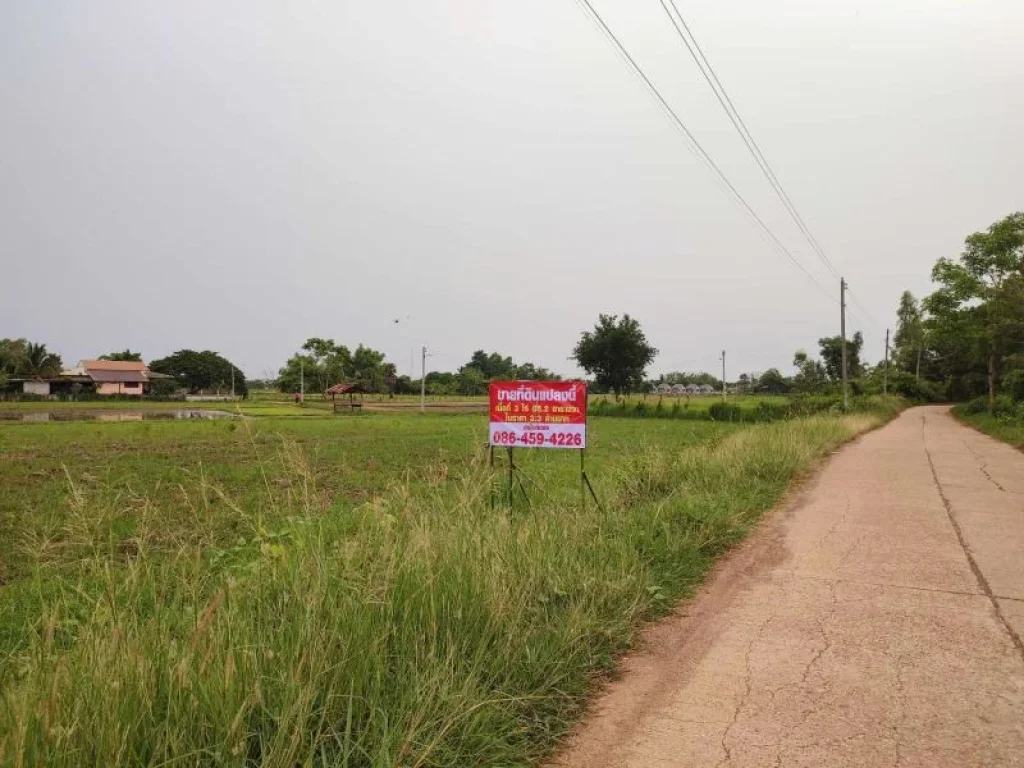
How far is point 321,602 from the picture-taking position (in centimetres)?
343

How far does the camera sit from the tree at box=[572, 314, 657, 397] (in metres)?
76.8

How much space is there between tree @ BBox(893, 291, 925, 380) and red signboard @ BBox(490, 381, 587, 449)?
8072 cm

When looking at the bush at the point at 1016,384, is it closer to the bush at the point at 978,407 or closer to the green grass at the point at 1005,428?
the green grass at the point at 1005,428

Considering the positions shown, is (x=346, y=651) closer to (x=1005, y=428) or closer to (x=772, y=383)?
(x=1005, y=428)

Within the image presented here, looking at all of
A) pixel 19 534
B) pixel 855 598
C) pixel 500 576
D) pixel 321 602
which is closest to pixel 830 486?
pixel 855 598

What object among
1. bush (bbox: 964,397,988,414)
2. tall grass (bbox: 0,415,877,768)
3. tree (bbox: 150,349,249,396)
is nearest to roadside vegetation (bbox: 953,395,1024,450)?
bush (bbox: 964,397,988,414)

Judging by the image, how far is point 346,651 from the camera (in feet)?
10.2

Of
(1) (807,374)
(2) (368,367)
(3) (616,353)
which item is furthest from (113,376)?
(1) (807,374)

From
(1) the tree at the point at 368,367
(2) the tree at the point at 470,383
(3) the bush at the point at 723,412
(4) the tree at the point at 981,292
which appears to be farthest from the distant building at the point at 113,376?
(4) the tree at the point at 981,292

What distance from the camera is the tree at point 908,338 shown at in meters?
79.9

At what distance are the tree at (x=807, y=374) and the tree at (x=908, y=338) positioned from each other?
8804 mm

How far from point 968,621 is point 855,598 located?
2.52ft

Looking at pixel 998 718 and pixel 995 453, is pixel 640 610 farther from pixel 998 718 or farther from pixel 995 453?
pixel 995 453

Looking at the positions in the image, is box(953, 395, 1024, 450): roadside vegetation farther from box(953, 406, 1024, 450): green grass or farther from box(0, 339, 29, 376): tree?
box(0, 339, 29, 376): tree
